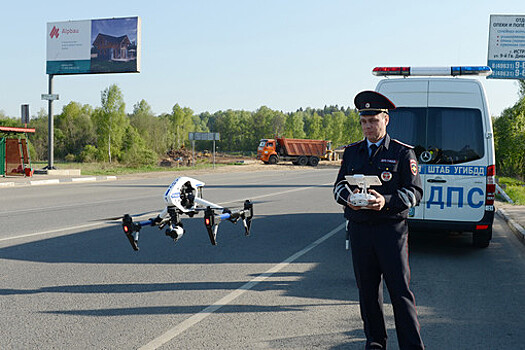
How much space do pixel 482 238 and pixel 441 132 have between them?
5.93 feet

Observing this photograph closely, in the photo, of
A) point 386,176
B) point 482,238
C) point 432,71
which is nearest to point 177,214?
point 386,176

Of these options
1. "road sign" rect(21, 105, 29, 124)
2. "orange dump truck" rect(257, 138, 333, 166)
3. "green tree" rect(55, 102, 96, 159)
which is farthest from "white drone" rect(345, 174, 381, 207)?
"green tree" rect(55, 102, 96, 159)

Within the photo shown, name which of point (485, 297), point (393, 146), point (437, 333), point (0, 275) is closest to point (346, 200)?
point (393, 146)

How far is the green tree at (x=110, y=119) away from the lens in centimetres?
4788

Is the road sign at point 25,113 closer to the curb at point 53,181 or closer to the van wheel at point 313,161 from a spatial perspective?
the curb at point 53,181

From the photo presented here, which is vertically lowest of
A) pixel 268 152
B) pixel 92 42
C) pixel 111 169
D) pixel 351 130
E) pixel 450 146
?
pixel 111 169

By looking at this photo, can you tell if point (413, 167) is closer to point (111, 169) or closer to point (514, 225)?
point (514, 225)

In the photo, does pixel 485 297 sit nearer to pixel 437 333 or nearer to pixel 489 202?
pixel 437 333

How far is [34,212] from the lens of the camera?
41.8 ft

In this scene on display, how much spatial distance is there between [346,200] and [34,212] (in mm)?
10846

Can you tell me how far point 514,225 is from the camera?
11.0m

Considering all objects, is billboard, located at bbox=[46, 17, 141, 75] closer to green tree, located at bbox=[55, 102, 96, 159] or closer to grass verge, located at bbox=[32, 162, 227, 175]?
grass verge, located at bbox=[32, 162, 227, 175]

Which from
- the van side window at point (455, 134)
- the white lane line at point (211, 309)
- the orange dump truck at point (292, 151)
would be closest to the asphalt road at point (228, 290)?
the white lane line at point (211, 309)

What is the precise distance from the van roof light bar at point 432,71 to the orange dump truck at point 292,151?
49.6m
